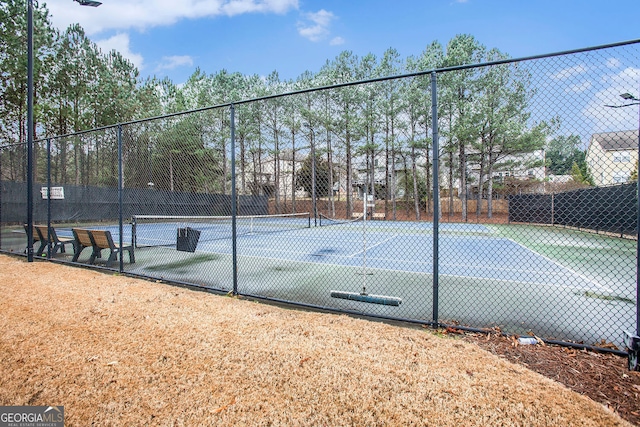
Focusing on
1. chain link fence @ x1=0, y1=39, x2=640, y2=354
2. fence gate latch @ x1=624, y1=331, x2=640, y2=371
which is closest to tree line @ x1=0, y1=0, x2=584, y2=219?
chain link fence @ x1=0, y1=39, x2=640, y2=354

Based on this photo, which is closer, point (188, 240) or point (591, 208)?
point (188, 240)

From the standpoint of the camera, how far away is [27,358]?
2395 millimetres

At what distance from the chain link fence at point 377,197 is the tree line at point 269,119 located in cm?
11

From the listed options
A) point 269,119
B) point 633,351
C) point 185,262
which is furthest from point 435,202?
point 269,119

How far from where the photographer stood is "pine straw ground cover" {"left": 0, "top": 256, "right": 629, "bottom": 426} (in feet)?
5.80

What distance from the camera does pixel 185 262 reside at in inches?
264

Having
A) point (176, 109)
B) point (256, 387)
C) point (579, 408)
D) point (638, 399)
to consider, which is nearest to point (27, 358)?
point (256, 387)

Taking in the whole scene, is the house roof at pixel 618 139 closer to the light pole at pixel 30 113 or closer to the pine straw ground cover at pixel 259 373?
the pine straw ground cover at pixel 259 373

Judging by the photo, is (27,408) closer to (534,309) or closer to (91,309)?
(91,309)

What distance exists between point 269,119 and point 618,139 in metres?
7.05

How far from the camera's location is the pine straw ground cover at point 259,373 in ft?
5.80

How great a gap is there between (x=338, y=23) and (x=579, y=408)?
372 inches

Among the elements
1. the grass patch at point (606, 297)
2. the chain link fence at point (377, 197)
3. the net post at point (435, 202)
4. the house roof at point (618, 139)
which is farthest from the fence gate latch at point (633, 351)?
the grass patch at point (606, 297)

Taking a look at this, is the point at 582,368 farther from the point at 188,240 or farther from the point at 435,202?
the point at 188,240
